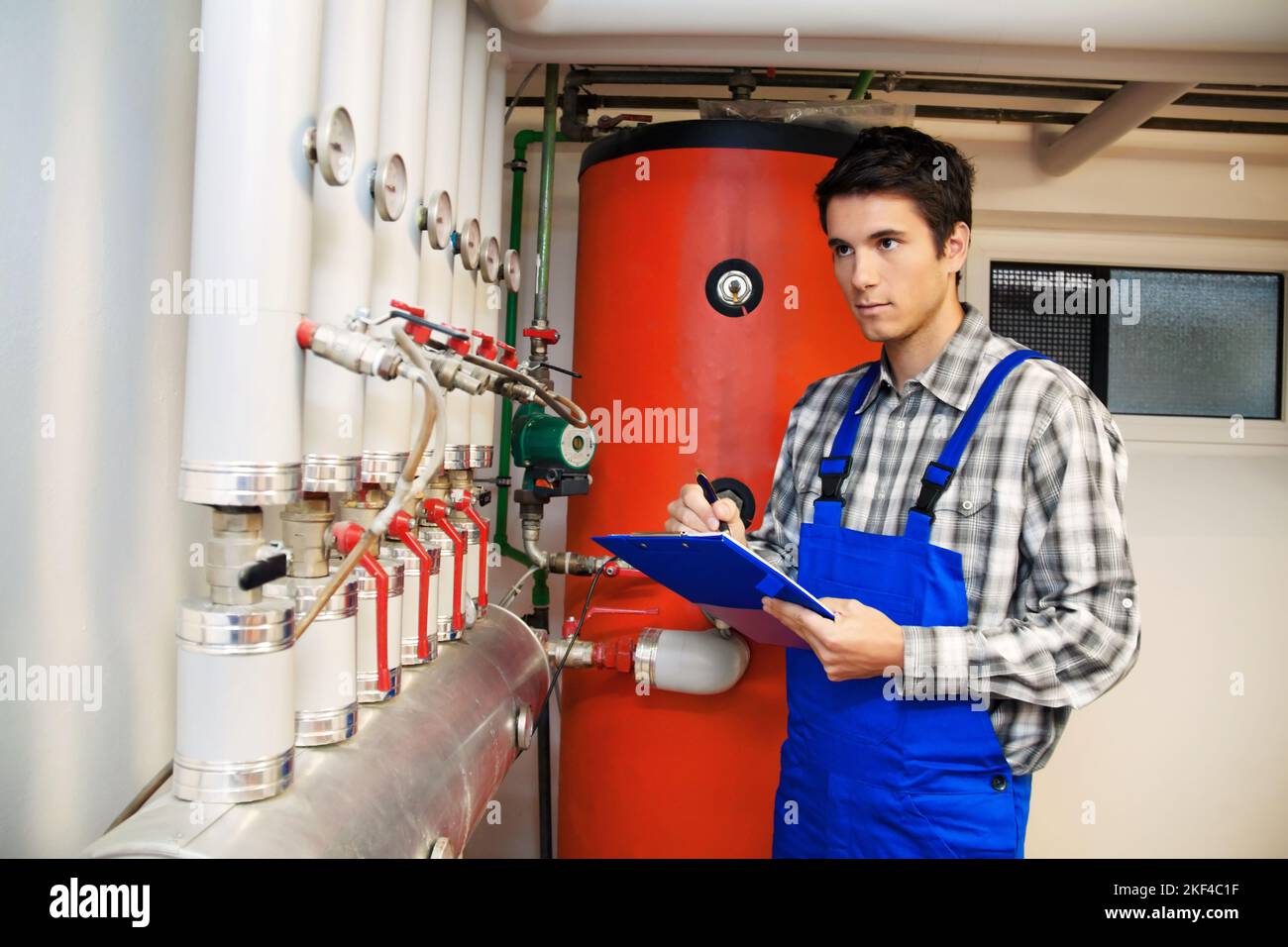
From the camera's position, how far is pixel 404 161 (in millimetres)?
1047

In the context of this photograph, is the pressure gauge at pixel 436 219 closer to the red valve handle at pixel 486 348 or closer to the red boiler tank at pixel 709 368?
the red valve handle at pixel 486 348

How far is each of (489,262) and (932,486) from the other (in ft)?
2.49

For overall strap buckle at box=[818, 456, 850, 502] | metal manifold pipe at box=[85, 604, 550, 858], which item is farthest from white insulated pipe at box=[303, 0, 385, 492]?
overall strap buckle at box=[818, 456, 850, 502]

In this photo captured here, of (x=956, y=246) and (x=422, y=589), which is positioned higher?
(x=956, y=246)

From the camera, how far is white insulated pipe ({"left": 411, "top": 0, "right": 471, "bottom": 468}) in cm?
120

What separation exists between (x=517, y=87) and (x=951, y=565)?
159 cm

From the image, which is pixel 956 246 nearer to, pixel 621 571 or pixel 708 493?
pixel 708 493

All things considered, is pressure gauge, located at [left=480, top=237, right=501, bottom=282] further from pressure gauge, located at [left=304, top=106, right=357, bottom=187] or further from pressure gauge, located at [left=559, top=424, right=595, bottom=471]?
pressure gauge, located at [left=304, top=106, right=357, bottom=187]

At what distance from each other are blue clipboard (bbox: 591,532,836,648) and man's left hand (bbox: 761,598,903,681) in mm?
17

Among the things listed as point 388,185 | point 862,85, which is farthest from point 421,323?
point 862,85

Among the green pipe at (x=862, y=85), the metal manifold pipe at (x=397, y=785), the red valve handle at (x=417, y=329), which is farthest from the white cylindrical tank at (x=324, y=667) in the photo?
the green pipe at (x=862, y=85)

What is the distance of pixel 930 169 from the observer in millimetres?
1202
